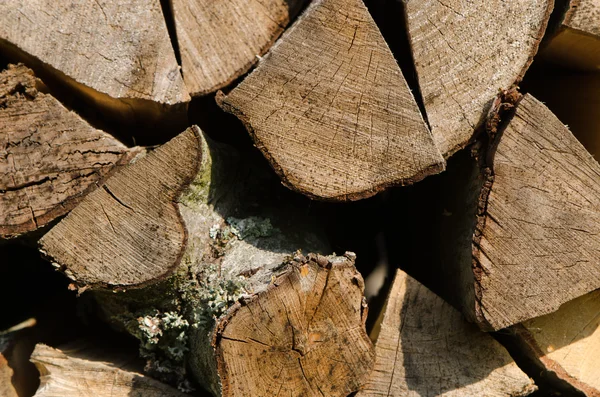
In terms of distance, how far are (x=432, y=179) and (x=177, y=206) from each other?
41.4 inches

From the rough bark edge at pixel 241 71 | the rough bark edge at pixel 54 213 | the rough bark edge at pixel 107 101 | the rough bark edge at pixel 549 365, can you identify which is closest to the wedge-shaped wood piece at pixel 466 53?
the rough bark edge at pixel 241 71

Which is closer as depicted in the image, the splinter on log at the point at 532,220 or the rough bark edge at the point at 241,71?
the splinter on log at the point at 532,220

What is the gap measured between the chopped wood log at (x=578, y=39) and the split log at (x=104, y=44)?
1.22 meters

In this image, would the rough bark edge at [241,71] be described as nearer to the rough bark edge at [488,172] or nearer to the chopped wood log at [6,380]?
the rough bark edge at [488,172]

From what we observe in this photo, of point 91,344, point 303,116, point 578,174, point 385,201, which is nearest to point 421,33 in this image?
point 303,116

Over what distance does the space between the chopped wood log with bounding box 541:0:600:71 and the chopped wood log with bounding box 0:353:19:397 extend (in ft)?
7.38

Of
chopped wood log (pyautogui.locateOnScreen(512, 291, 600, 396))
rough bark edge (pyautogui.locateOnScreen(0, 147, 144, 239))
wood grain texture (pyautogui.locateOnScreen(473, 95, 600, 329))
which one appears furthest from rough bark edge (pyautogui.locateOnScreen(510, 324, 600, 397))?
rough bark edge (pyautogui.locateOnScreen(0, 147, 144, 239))

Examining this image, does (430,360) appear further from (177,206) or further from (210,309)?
(177,206)

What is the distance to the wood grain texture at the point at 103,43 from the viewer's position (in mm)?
1761

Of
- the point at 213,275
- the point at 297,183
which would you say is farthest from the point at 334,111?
the point at 213,275

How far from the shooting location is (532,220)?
169cm

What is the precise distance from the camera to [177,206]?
1723 millimetres

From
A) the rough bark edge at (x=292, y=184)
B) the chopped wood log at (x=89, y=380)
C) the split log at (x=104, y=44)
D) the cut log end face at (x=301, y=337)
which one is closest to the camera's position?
the cut log end face at (x=301, y=337)

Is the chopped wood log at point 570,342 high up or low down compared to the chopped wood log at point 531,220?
down
